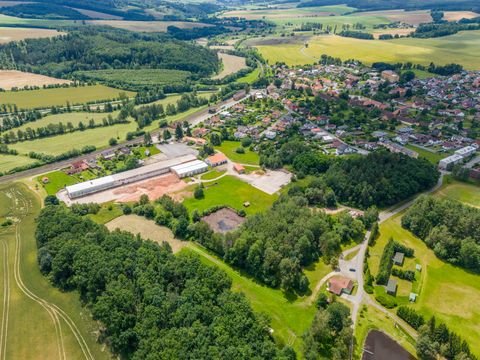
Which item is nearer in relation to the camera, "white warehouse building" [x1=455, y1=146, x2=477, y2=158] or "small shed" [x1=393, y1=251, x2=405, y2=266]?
"small shed" [x1=393, y1=251, x2=405, y2=266]

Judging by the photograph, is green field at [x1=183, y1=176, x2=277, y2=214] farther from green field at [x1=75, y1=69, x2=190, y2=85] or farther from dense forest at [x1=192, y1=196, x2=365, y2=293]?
green field at [x1=75, y1=69, x2=190, y2=85]

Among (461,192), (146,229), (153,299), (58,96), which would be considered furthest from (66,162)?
(461,192)

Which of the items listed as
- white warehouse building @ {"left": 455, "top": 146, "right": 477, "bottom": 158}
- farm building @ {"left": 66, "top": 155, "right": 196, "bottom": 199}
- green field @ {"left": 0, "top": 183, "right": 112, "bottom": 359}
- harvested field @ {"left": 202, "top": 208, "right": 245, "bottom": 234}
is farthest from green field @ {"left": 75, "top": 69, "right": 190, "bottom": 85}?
white warehouse building @ {"left": 455, "top": 146, "right": 477, "bottom": 158}

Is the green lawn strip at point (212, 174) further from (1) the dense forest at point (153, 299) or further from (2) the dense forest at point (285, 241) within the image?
(1) the dense forest at point (153, 299)

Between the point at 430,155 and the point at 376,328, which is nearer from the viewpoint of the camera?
the point at 376,328

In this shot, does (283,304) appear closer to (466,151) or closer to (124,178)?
(124,178)

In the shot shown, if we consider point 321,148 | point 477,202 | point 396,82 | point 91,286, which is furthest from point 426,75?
point 91,286
